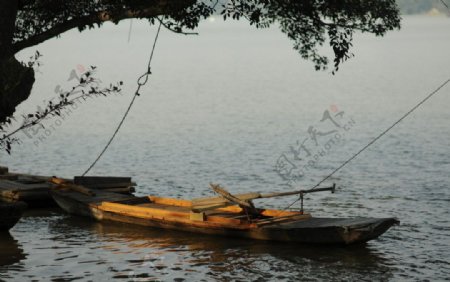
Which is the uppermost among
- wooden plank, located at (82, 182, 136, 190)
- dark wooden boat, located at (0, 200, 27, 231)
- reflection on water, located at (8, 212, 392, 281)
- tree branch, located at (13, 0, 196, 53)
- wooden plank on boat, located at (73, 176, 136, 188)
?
tree branch, located at (13, 0, 196, 53)

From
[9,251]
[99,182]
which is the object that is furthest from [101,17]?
[99,182]

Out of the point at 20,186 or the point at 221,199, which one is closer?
the point at 221,199

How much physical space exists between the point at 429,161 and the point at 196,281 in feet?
78.3

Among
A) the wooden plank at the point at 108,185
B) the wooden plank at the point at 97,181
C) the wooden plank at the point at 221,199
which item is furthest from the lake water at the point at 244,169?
the wooden plank at the point at 108,185

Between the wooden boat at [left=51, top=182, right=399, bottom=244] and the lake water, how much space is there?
1.11 feet

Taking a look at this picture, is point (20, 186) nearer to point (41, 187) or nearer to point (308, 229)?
point (41, 187)

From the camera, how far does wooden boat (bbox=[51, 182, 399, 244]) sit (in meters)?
22.0

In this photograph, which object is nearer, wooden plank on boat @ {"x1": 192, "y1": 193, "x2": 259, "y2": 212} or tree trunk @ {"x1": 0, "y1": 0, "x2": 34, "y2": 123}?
tree trunk @ {"x1": 0, "y1": 0, "x2": 34, "y2": 123}

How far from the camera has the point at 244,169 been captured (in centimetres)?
3931

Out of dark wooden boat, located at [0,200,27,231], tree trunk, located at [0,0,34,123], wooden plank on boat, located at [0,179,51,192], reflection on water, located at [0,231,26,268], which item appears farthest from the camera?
wooden plank on boat, located at [0,179,51,192]

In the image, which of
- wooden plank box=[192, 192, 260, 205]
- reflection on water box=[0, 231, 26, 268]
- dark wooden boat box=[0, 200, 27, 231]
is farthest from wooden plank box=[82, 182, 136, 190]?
wooden plank box=[192, 192, 260, 205]

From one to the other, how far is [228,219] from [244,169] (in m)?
15.8

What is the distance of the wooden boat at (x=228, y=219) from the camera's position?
866 inches

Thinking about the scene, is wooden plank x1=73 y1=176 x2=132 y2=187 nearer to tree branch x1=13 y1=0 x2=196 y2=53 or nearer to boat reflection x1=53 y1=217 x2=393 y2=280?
boat reflection x1=53 y1=217 x2=393 y2=280
